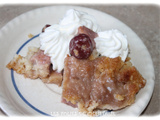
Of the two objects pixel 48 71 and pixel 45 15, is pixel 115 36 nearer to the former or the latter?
pixel 48 71

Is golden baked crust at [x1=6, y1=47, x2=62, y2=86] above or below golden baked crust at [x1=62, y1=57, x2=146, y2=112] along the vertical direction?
above

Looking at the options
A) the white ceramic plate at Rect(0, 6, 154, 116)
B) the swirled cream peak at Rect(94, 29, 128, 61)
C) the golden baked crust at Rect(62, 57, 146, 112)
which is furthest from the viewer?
the swirled cream peak at Rect(94, 29, 128, 61)

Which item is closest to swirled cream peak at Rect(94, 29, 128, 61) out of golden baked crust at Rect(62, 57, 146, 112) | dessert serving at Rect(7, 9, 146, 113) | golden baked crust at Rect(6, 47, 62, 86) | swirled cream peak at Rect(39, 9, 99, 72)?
dessert serving at Rect(7, 9, 146, 113)

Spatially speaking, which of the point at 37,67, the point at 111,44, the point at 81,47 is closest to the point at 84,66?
the point at 81,47

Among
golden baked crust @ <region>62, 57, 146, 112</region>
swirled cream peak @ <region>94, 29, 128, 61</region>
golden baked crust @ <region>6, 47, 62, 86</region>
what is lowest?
golden baked crust @ <region>62, 57, 146, 112</region>

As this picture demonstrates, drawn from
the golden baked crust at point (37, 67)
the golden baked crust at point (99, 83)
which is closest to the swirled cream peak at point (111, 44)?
the golden baked crust at point (99, 83)

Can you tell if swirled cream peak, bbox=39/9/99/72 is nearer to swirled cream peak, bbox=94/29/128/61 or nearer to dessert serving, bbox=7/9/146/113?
dessert serving, bbox=7/9/146/113

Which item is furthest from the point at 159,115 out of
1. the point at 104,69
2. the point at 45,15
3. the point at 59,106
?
the point at 45,15

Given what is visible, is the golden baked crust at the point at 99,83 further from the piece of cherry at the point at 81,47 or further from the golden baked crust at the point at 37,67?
the golden baked crust at the point at 37,67
